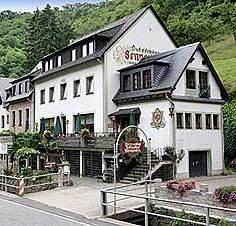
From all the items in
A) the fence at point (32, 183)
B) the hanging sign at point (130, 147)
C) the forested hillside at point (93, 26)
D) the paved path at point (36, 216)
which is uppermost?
the forested hillside at point (93, 26)

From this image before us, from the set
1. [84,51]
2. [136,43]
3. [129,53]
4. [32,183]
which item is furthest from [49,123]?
[32,183]

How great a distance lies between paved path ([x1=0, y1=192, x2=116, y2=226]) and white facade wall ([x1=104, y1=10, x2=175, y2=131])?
44.5 feet

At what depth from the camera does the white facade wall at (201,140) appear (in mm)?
28672

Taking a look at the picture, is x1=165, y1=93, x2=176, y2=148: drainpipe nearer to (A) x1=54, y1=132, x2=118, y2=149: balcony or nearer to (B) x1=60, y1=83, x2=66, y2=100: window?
(A) x1=54, y1=132, x2=118, y2=149: balcony

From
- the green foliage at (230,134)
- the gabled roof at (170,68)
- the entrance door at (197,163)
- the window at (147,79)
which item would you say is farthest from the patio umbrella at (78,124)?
the green foliage at (230,134)

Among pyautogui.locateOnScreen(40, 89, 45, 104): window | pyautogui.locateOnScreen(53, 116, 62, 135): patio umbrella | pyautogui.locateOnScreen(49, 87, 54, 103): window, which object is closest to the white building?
pyautogui.locateOnScreen(53, 116, 62, 135): patio umbrella

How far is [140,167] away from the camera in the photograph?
2711 centimetres

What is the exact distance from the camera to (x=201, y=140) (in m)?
30.1

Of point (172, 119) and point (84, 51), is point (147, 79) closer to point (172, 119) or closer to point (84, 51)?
point (172, 119)

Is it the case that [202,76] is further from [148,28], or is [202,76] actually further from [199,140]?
[148,28]

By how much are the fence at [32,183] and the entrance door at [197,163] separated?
8.63 metres

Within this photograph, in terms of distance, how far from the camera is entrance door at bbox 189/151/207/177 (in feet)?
97.4

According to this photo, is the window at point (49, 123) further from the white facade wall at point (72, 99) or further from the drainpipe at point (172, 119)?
the drainpipe at point (172, 119)

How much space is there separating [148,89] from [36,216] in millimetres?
15480
